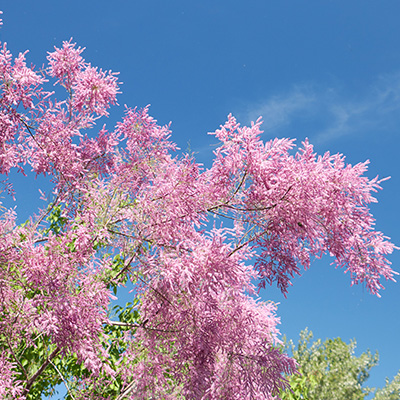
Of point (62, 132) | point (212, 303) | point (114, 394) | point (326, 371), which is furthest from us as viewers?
point (326, 371)

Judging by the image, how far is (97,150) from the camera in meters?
7.08

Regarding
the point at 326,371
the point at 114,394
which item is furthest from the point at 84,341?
the point at 326,371

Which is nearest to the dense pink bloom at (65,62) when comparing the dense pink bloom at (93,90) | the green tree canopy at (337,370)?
the dense pink bloom at (93,90)

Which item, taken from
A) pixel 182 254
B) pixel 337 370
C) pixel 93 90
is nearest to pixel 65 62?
pixel 93 90

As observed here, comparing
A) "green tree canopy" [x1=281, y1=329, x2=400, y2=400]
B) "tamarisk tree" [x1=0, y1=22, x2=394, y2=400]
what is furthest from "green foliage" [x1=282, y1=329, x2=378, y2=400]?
"tamarisk tree" [x1=0, y1=22, x2=394, y2=400]

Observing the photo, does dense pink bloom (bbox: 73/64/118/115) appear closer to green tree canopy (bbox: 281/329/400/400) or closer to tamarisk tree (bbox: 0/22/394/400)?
tamarisk tree (bbox: 0/22/394/400)

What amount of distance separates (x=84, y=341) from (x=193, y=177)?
2360mm

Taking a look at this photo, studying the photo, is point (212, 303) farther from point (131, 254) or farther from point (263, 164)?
point (263, 164)

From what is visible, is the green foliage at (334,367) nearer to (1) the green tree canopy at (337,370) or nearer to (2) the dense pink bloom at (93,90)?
(1) the green tree canopy at (337,370)

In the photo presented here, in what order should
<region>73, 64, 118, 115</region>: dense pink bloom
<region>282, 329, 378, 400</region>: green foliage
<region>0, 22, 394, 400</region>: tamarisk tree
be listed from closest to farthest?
<region>0, 22, 394, 400</region>: tamarisk tree
<region>73, 64, 118, 115</region>: dense pink bloom
<region>282, 329, 378, 400</region>: green foliage

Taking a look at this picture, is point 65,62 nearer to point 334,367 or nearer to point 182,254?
point 182,254

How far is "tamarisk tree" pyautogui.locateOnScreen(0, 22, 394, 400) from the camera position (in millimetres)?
5230

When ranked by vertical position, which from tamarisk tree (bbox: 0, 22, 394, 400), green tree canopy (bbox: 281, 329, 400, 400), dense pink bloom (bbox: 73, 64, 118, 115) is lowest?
tamarisk tree (bbox: 0, 22, 394, 400)

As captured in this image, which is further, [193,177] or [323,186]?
[193,177]
